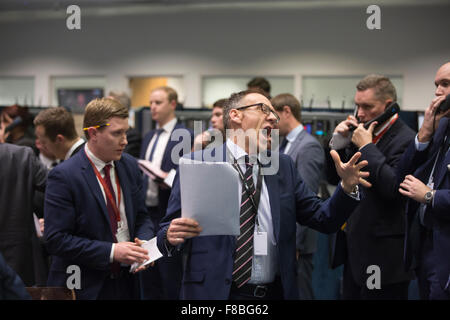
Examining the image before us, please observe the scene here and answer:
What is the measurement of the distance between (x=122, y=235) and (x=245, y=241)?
67cm

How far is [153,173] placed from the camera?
3586 millimetres

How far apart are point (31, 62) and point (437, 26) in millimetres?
7541

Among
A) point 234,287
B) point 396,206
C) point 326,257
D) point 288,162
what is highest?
point 288,162

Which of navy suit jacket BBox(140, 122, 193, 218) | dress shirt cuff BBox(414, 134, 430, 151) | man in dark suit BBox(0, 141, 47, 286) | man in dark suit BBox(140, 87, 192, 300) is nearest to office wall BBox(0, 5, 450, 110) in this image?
man in dark suit BBox(140, 87, 192, 300)

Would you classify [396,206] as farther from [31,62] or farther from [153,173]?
[31,62]

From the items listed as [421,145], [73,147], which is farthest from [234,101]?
[73,147]

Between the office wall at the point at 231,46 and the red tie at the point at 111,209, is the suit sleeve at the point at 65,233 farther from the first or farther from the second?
the office wall at the point at 231,46

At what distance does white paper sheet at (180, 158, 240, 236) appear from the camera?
1.56 m

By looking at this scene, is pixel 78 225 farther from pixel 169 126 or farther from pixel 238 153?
pixel 169 126

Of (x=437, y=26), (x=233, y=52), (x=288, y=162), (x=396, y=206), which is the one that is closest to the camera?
(x=288, y=162)

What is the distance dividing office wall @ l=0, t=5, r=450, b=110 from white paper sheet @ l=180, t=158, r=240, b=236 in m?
6.64

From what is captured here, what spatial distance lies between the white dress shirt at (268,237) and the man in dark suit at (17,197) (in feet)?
4.27

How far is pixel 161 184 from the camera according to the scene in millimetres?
3650
